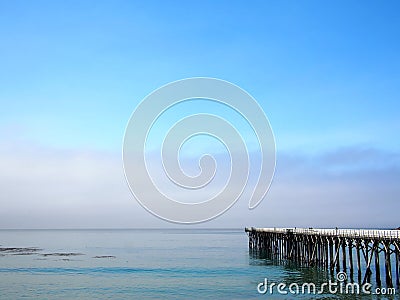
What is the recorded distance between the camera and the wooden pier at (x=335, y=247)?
34.7 metres

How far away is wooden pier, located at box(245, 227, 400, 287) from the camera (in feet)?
114

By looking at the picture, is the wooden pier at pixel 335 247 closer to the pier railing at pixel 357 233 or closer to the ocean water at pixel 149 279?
the pier railing at pixel 357 233

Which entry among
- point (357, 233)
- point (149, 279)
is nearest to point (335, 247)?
point (357, 233)

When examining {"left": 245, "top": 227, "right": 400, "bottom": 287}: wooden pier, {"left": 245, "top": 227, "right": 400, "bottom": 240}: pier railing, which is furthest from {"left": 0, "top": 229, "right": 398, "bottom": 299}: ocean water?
{"left": 245, "top": 227, "right": 400, "bottom": 240}: pier railing

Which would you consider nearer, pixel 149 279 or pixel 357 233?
pixel 357 233

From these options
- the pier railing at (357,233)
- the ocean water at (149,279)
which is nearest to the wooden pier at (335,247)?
the pier railing at (357,233)

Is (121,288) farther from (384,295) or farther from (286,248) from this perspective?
(286,248)

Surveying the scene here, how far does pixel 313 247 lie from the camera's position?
163 feet

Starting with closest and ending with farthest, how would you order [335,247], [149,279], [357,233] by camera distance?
[357,233], [149,279], [335,247]

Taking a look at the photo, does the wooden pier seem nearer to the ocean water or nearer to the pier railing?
the pier railing

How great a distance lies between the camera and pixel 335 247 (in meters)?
44.3

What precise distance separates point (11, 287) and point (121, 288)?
9.17m

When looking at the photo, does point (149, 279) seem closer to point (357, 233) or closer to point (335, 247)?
point (335, 247)

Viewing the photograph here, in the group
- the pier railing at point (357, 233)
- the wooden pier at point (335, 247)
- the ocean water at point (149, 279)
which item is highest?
the pier railing at point (357, 233)
